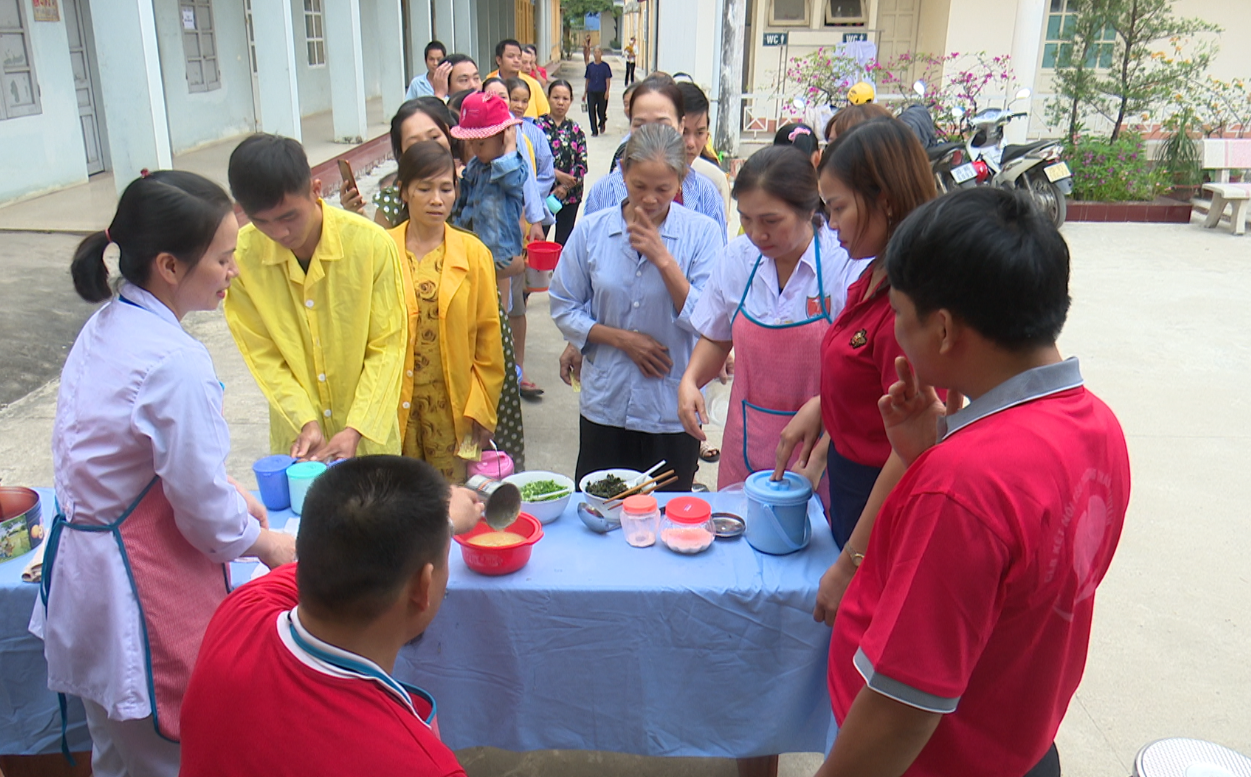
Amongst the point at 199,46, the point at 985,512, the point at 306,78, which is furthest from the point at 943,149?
the point at 306,78

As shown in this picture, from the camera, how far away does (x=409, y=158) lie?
9.54ft

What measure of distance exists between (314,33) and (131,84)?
9.16m

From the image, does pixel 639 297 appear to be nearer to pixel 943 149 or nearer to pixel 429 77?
pixel 429 77

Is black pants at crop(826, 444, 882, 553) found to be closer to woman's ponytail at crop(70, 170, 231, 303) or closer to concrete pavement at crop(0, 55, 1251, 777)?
concrete pavement at crop(0, 55, 1251, 777)

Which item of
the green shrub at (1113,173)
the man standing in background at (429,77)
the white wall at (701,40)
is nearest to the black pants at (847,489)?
the man standing in background at (429,77)

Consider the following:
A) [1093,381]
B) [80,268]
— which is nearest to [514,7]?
[1093,381]

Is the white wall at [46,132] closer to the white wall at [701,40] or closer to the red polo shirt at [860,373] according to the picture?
the white wall at [701,40]

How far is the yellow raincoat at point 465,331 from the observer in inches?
112

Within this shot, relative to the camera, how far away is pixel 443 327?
2.86 m

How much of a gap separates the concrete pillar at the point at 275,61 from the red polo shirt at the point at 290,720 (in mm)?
10106

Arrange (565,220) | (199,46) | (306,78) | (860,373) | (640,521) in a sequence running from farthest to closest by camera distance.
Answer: (306,78) → (199,46) → (565,220) → (640,521) → (860,373)

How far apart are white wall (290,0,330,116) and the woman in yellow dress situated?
12.7m

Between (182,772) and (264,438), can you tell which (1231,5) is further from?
(182,772)

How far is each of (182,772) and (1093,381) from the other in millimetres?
5428
